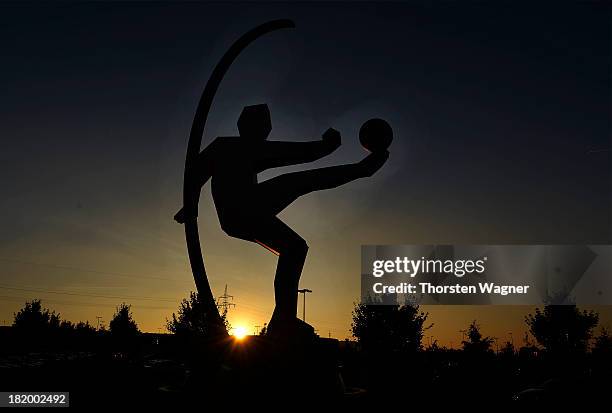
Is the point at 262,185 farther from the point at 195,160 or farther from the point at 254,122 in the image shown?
the point at 195,160

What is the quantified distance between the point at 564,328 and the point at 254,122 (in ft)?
159

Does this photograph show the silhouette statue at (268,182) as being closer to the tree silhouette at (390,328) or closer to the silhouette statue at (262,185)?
the silhouette statue at (262,185)

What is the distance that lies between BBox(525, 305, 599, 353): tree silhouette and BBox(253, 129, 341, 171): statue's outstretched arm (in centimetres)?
4704

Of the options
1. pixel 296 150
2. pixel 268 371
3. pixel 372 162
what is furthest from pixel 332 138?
pixel 268 371

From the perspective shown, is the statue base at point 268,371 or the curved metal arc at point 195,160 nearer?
the statue base at point 268,371

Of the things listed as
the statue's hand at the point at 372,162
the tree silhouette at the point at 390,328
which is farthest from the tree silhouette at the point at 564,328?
the statue's hand at the point at 372,162

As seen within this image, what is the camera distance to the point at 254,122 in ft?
27.0

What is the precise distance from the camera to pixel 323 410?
7.15m

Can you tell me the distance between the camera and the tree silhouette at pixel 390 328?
4400 centimetres

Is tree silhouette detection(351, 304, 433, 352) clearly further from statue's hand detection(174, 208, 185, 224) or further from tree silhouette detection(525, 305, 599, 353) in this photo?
statue's hand detection(174, 208, 185, 224)

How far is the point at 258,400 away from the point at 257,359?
49 centimetres

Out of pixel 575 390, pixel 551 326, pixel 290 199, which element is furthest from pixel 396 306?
pixel 290 199

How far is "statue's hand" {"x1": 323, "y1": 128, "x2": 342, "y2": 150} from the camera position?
8.14 meters

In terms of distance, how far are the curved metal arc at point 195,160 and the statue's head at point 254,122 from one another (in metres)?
0.64
